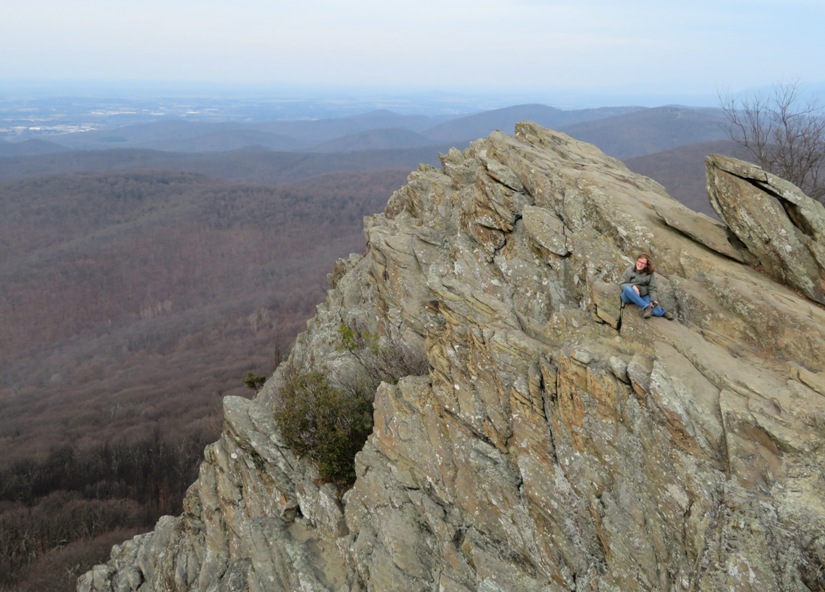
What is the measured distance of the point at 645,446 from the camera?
1098 centimetres

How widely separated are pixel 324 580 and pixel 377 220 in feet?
68.9

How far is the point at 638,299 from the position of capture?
481 inches

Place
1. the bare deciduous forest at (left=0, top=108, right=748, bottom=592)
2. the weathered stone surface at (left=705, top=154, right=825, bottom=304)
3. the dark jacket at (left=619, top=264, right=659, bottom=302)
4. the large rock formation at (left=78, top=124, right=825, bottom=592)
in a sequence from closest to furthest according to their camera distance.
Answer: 1. the large rock formation at (left=78, top=124, right=825, bottom=592)
2. the dark jacket at (left=619, top=264, right=659, bottom=302)
3. the weathered stone surface at (left=705, top=154, right=825, bottom=304)
4. the bare deciduous forest at (left=0, top=108, right=748, bottom=592)

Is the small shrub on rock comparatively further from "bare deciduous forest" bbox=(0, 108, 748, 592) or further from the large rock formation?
"bare deciduous forest" bbox=(0, 108, 748, 592)

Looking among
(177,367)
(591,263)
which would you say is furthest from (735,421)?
(177,367)

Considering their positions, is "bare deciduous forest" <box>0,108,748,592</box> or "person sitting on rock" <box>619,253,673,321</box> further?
"bare deciduous forest" <box>0,108,748,592</box>

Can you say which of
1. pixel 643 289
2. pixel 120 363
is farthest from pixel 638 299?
pixel 120 363

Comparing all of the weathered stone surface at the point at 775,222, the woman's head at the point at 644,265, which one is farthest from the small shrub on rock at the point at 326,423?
the weathered stone surface at the point at 775,222

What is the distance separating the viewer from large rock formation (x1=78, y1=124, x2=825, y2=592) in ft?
32.6

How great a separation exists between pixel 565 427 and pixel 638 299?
3.55 meters

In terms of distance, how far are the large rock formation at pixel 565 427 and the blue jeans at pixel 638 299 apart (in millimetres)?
264

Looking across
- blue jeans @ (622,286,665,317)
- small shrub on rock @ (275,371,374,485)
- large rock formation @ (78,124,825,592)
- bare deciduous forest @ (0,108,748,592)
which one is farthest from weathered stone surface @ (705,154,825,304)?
bare deciduous forest @ (0,108,748,592)

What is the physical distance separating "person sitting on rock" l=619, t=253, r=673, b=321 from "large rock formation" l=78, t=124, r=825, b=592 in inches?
12.5

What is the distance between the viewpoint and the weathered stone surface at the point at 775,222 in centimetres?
1311
